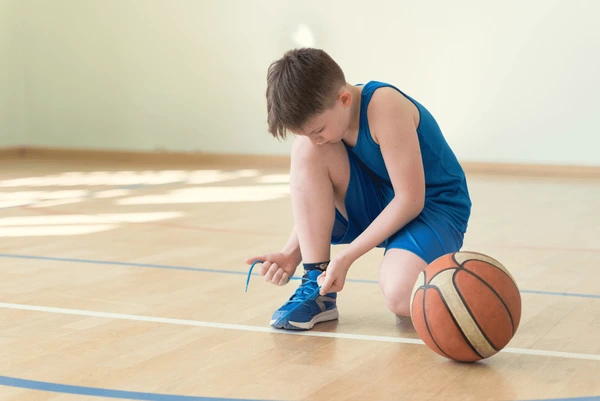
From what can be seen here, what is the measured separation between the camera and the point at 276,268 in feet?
6.22

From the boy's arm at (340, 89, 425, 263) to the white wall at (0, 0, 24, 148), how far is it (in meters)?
5.30

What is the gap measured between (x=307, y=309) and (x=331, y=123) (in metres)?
0.41

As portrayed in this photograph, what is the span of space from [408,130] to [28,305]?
38.4 inches

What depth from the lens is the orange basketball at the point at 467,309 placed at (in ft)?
4.93

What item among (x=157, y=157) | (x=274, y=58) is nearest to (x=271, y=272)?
(x=274, y=58)

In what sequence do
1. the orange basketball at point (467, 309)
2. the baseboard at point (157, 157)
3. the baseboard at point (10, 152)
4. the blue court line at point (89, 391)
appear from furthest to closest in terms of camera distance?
the baseboard at point (10, 152), the baseboard at point (157, 157), the orange basketball at point (467, 309), the blue court line at point (89, 391)

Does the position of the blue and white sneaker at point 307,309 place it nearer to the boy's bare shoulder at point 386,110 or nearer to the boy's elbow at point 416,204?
the boy's elbow at point 416,204

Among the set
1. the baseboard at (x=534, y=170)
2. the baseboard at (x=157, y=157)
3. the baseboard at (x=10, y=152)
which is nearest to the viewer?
the baseboard at (x=534, y=170)

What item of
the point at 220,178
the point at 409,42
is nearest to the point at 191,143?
the point at 220,178

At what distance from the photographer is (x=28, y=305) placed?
1.99 m

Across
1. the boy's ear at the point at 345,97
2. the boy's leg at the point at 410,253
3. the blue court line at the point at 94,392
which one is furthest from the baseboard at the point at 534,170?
the blue court line at the point at 94,392

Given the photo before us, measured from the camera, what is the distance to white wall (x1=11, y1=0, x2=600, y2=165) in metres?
5.46

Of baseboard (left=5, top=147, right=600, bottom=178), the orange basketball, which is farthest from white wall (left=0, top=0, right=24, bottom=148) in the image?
the orange basketball

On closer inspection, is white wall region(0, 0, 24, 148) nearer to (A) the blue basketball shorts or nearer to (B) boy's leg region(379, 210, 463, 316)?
(A) the blue basketball shorts
